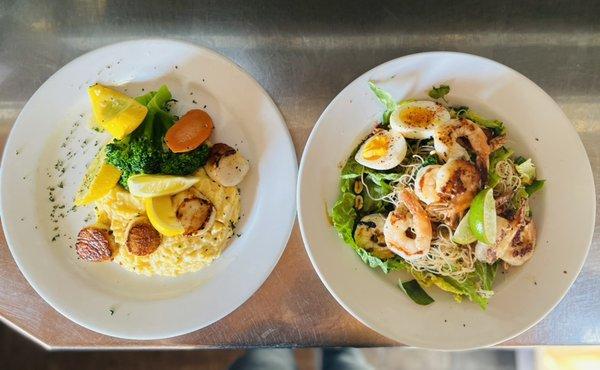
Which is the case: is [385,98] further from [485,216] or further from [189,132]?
[189,132]

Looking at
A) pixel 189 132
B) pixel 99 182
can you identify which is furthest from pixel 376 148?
pixel 99 182

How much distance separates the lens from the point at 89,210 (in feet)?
7.48

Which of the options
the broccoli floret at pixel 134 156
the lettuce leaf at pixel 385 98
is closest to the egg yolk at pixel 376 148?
the lettuce leaf at pixel 385 98

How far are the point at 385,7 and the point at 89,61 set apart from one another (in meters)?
1.37

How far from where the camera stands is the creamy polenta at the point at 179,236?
2.17 m

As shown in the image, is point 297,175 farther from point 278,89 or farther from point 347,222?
point 278,89

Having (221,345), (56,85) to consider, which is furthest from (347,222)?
(56,85)

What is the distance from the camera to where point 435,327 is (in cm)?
201

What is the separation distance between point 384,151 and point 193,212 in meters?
0.84

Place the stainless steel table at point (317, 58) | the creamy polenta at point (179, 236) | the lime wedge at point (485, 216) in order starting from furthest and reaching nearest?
the stainless steel table at point (317, 58), the creamy polenta at point (179, 236), the lime wedge at point (485, 216)

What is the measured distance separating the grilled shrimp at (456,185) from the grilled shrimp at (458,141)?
0.05 metres

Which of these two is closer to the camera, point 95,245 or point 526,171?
point 526,171

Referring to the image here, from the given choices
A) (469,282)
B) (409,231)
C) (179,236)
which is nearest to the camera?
(409,231)

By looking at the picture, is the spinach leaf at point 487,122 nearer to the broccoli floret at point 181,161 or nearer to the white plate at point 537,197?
the white plate at point 537,197
